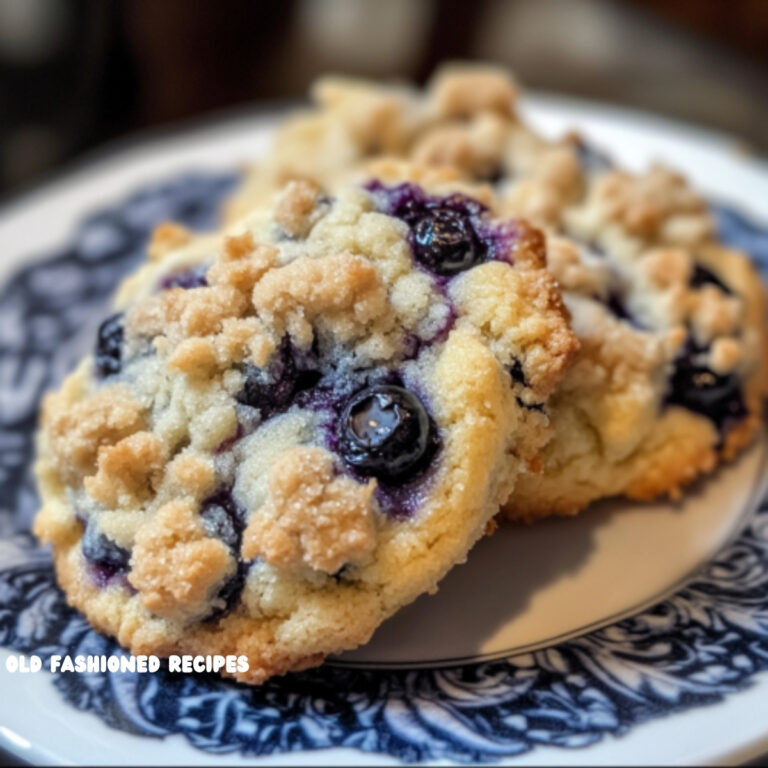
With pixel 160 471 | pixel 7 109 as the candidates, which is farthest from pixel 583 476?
pixel 7 109

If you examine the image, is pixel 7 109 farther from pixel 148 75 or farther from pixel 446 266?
pixel 446 266

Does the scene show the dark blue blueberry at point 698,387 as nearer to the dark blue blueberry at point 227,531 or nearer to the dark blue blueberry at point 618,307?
the dark blue blueberry at point 618,307

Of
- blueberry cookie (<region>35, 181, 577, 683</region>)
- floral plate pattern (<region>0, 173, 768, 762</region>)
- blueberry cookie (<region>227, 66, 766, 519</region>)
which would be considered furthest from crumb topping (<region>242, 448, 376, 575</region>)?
blueberry cookie (<region>227, 66, 766, 519</region>)

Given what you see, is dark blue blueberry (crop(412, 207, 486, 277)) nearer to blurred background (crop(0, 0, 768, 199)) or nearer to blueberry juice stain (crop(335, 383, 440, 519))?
blueberry juice stain (crop(335, 383, 440, 519))

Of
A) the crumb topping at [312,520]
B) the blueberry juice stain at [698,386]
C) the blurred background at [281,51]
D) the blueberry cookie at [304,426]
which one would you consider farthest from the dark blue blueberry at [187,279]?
the blurred background at [281,51]

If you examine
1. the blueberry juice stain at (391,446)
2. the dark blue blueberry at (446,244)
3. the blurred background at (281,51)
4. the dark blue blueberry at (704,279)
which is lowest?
the blurred background at (281,51)

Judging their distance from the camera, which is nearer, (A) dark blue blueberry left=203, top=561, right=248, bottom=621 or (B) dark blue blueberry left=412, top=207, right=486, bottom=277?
(A) dark blue blueberry left=203, top=561, right=248, bottom=621
